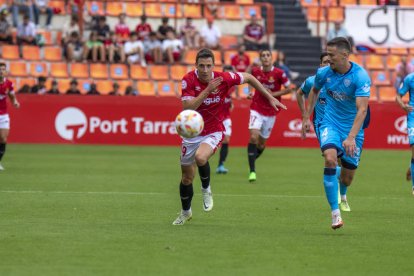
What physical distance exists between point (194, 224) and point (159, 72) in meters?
20.4

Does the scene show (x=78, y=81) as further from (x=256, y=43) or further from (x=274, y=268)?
(x=274, y=268)

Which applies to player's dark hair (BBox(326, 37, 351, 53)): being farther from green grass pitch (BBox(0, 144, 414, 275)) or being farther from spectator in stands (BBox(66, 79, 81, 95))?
spectator in stands (BBox(66, 79, 81, 95))

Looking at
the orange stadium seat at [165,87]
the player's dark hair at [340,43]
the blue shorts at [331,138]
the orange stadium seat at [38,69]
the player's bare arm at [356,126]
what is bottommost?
the orange stadium seat at [165,87]

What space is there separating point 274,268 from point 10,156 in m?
16.4

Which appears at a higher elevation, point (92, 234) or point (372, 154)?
point (92, 234)

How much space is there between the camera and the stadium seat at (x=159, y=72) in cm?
3228

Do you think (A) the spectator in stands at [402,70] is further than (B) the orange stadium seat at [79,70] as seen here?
Yes

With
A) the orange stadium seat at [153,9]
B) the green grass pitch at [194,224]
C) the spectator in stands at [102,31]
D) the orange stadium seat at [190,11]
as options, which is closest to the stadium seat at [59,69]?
the spectator in stands at [102,31]

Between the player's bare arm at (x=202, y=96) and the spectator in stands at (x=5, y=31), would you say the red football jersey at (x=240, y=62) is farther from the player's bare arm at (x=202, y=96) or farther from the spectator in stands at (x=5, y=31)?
the player's bare arm at (x=202, y=96)

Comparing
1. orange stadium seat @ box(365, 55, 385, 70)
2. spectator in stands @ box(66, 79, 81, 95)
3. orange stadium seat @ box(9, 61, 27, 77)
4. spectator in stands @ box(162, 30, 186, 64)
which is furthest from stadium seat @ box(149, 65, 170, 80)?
orange stadium seat @ box(365, 55, 385, 70)

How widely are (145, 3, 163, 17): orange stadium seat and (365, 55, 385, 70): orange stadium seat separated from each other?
23.4 feet

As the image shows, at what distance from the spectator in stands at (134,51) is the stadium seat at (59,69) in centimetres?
195

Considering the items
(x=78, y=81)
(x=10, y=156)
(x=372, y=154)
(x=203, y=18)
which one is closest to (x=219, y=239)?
(x=10, y=156)

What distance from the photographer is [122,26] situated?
3234 centimetres
